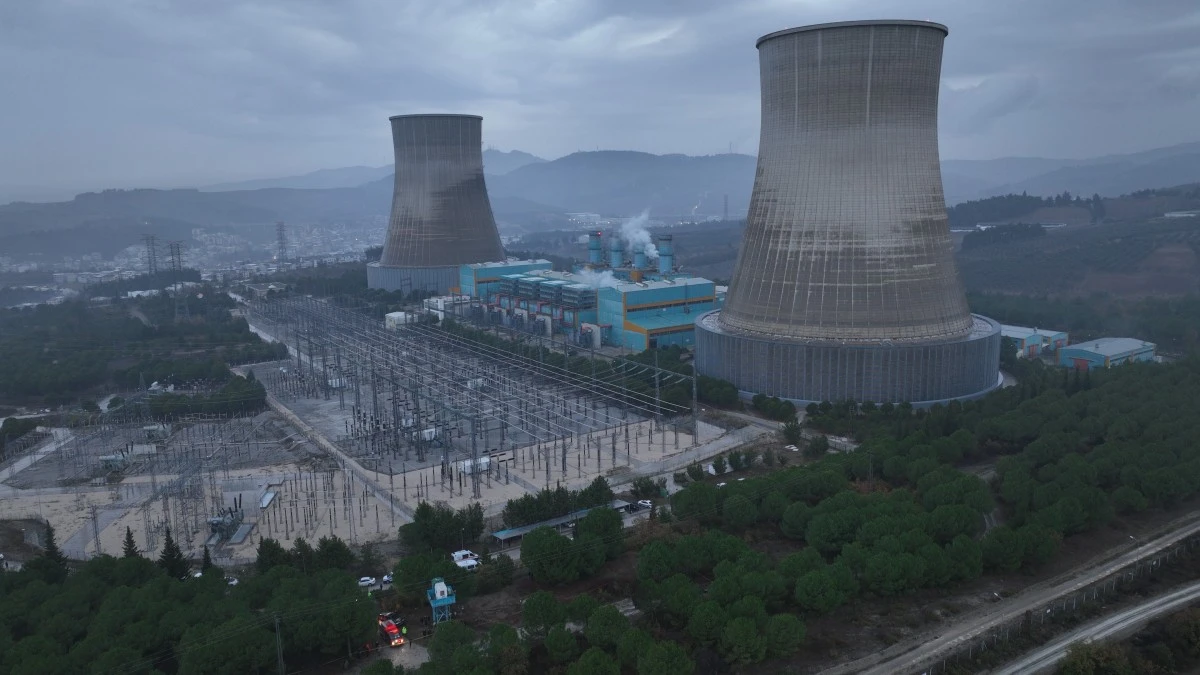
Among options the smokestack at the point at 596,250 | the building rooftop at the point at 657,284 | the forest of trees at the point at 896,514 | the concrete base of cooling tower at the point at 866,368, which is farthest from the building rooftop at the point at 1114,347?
the smokestack at the point at 596,250

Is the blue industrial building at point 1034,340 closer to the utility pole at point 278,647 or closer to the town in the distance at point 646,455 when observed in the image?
the town in the distance at point 646,455

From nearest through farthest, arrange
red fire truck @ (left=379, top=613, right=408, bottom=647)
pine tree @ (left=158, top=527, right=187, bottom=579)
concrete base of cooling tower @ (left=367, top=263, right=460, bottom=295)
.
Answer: red fire truck @ (left=379, top=613, right=408, bottom=647) < pine tree @ (left=158, top=527, right=187, bottom=579) < concrete base of cooling tower @ (left=367, top=263, right=460, bottom=295)

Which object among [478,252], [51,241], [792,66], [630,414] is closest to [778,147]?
[792,66]

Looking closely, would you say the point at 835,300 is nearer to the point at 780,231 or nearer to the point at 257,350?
the point at 780,231

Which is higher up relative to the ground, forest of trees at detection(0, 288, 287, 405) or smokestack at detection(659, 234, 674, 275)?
smokestack at detection(659, 234, 674, 275)

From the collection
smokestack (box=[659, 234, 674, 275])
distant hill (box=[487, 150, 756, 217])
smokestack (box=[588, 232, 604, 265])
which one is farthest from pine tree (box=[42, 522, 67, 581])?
distant hill (box=[487, 150, 756, 217])

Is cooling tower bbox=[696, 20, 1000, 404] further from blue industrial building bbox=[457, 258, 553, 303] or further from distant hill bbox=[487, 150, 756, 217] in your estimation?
distant hill bbox=[487, 150, 756, 217]

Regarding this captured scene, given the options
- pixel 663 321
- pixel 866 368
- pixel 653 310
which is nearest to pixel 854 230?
pixel 866 368
